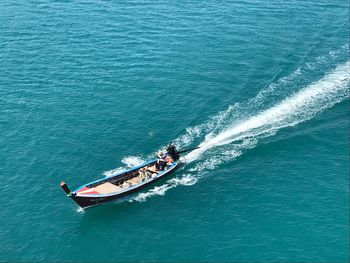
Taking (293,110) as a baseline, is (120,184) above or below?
below

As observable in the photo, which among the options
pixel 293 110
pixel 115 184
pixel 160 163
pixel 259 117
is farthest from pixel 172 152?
pixel 293 110

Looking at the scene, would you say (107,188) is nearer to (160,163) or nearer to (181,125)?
(160,163)

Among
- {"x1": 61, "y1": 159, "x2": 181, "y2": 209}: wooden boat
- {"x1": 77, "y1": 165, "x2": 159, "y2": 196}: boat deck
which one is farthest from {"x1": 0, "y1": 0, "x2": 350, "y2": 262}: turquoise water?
{"x1": 77, "y1": 165, "x2": 159, "y2": 196}: boat deck

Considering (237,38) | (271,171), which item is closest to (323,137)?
(271,171)

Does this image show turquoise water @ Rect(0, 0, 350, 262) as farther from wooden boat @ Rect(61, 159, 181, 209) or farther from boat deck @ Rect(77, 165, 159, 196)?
boat deck @ Rect(77, 165, 159, 196)

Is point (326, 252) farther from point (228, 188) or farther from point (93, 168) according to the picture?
point (93, 168)

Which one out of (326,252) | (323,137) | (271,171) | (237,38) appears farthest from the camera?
(237,38)
